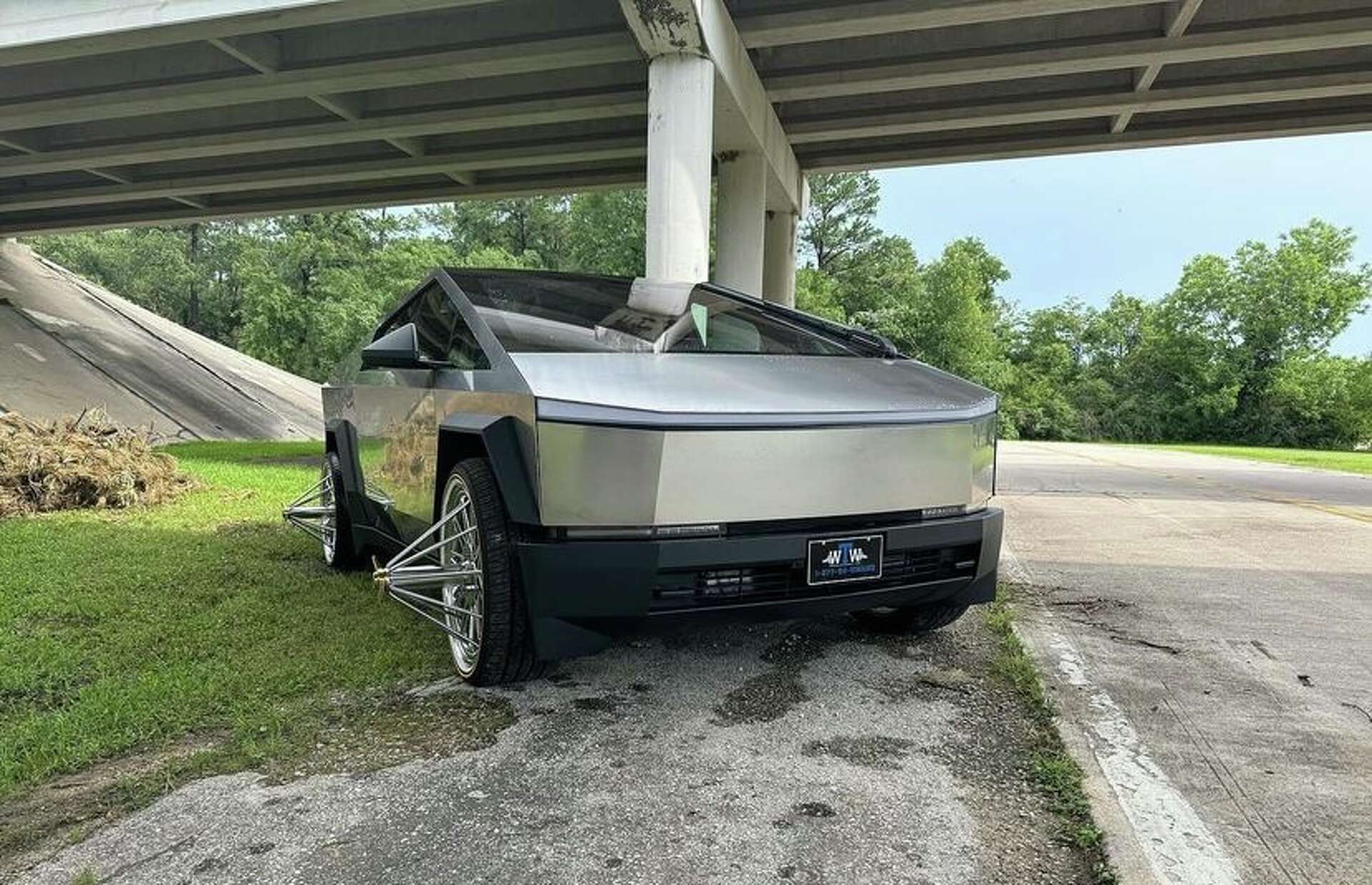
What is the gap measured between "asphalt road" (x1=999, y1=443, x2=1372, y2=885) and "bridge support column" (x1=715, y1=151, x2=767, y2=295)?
334 inches

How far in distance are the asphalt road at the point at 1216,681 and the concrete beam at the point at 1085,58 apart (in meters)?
7.34

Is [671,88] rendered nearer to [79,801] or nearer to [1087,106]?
[1087,106]

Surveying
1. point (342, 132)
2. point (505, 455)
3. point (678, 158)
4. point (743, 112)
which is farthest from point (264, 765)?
point (342, 132)

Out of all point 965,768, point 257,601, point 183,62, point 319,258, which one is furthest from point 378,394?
point 319,258

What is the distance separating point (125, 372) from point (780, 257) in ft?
45.6

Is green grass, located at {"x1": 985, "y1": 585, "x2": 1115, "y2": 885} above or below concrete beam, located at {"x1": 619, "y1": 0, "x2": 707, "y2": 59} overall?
below

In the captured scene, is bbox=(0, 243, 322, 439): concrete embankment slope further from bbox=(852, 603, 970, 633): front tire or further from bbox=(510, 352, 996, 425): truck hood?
bbox=(852, 603, 970, 633): front tire

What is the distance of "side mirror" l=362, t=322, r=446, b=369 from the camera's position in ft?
10.8

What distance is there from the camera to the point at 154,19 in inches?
409

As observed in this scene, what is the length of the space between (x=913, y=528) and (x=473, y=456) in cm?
154

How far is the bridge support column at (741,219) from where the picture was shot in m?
14.1

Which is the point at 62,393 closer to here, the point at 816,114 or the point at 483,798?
the point at 816,114

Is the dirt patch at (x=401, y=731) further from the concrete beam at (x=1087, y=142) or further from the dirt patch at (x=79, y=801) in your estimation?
the concrete beam at (x=1087, y=142)

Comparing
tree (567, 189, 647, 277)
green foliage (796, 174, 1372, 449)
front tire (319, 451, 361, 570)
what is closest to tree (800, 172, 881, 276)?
green foliage (796, 174, 1372, 449)
